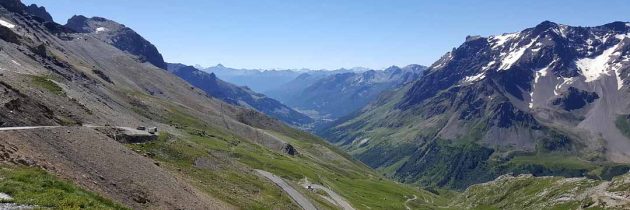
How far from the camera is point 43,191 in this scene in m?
36.2

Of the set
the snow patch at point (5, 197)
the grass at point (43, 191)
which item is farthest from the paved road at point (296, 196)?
the snow patch at point (5, 197)

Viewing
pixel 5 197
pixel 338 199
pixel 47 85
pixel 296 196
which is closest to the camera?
pixel 5 197

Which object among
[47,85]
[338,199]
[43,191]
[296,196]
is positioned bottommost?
[338,199]

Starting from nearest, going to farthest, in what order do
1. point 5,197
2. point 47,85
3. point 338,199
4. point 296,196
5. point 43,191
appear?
1. point 5,197
2. point 43,191
3. point 296,196
4. point 47,85
5. point 338,199

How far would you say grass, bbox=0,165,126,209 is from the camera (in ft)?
111

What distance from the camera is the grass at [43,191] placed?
111 feet

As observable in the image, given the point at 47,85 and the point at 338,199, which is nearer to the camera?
the point at 47,85

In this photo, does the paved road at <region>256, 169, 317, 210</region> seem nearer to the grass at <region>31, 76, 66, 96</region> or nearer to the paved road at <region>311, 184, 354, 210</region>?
the paved road at <region>311, 184, 354, 210</region>

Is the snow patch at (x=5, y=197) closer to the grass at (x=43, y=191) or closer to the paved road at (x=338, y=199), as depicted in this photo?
the grass at (x=43, y=191)

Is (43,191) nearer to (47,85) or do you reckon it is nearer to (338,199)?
(47,85)

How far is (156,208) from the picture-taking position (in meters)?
47.8

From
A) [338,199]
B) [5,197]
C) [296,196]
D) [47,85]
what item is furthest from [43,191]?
[338,199]

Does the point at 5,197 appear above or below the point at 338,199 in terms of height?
above

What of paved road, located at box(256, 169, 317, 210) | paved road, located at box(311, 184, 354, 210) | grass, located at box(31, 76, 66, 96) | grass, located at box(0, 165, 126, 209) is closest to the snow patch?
grass, located at box(0, 165, 126, 209)
